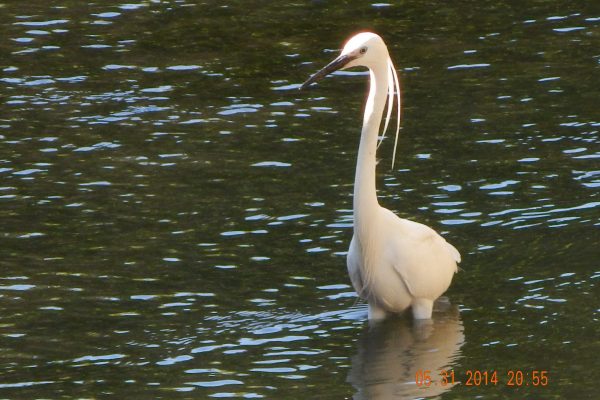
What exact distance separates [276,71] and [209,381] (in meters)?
6.97

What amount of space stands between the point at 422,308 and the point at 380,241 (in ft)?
1.99

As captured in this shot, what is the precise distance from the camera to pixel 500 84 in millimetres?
14008

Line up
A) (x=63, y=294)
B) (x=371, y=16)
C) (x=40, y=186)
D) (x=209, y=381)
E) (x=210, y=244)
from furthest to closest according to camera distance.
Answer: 1. (x=371, y=16)
2. (x=40, y=186)
3. (x=210, y=244)
4. (x=63, y=294)
5. (x=209, y=381)

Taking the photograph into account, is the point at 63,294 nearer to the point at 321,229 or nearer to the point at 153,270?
the point at 153,270

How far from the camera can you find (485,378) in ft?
27.8

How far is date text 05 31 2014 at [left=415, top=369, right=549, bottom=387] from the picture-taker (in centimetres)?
836

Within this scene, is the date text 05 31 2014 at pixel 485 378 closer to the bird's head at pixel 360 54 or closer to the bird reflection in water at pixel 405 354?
the bird reflection in water at pixel 405 354

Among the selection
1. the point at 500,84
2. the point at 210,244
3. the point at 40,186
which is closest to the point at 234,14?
the point at 500,84

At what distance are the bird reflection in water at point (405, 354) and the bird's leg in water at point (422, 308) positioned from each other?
47mm

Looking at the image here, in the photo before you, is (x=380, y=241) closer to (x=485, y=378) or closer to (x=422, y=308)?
(x=422, y=308)

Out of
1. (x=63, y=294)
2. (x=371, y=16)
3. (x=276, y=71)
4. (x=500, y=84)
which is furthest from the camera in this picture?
(x=371, y=16)

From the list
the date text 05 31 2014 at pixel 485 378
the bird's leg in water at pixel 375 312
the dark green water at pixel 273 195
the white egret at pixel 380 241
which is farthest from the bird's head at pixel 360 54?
the date text 05 31 2014 at pixel 485 378

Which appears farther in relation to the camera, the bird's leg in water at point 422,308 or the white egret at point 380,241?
the bird's leg in water at point 422,308

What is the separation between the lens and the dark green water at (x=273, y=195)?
882 cm
